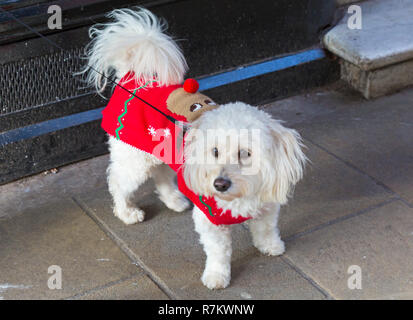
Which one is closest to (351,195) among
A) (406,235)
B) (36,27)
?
(406,235)

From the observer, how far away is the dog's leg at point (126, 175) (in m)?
3.65

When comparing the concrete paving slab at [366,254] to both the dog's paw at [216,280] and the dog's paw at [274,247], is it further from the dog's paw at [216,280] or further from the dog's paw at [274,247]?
the dog's paw at [216,280]

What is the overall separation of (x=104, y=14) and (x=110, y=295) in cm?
214

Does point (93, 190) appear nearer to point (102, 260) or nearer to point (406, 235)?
point (102, 260)

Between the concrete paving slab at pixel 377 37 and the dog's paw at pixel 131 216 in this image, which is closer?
the dog's paw at pixel 131 216

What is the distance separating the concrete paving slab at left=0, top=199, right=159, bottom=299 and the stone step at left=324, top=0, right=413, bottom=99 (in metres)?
2.82

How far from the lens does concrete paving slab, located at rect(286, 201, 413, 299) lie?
10.7 ft

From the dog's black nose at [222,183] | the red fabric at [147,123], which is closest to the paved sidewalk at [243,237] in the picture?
the red fabric at [147,123]

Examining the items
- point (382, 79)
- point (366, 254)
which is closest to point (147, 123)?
point (366, 254)

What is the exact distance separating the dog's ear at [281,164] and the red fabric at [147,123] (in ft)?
1.13

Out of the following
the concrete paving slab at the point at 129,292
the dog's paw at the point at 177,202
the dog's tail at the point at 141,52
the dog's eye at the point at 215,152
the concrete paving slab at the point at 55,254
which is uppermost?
the dog's tail at the point at 141,52

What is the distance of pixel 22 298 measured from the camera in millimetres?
3346

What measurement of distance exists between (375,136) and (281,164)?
2050 mm

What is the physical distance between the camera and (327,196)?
408 cm
